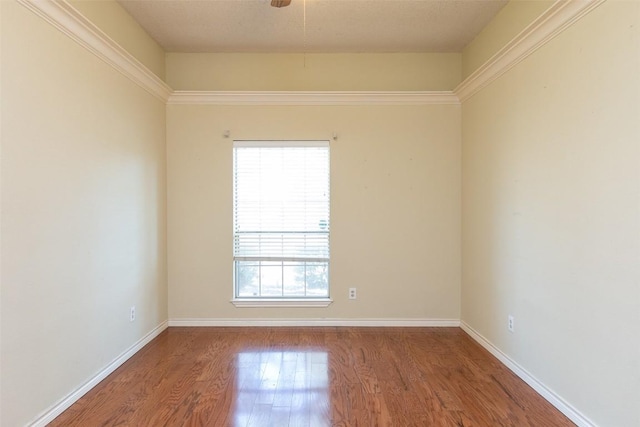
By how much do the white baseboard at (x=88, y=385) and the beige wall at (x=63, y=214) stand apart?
0.04 m

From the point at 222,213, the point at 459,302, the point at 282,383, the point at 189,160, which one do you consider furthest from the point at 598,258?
the point at 189,160

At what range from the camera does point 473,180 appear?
334 cm

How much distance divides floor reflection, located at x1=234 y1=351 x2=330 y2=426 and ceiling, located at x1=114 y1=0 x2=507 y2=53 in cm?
307

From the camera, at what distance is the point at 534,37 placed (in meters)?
2.31

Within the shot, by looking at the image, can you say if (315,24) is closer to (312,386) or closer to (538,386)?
(312,386)

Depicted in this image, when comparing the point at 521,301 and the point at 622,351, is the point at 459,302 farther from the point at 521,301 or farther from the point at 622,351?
the point at 622,351

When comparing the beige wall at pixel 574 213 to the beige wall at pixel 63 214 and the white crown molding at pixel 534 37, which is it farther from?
the beige wall at pixel 63 214

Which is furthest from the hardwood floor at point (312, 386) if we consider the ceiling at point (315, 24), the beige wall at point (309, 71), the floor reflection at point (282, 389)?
the ceiling at point (315, 24)

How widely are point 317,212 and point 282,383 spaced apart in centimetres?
180

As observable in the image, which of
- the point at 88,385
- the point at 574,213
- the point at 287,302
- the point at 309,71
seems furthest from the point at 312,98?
the point at 88,385

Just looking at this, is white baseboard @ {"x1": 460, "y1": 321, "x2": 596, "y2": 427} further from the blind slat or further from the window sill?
the blind slat

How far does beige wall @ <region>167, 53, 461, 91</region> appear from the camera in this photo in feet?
11.9

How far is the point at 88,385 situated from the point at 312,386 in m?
1.63

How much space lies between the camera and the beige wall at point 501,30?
2.43 metres
